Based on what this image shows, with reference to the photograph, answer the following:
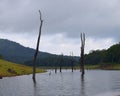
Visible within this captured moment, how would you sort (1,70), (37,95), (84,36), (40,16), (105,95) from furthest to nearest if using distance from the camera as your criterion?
(84,36) < (1,70) < (40,16) < (37,95) < (105,95)

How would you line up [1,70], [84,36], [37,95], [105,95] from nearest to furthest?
[105,95]
[37,95]
[1,70]
[84,36]

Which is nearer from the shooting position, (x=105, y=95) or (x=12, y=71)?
(x=105, y=95)

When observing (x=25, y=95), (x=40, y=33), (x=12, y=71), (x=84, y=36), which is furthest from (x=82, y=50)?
(x=25, y=95)

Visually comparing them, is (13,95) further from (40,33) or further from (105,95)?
(40,33)

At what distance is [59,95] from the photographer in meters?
47.5

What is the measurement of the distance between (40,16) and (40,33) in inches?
180

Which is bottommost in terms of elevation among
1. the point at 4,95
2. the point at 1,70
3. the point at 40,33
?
the point at 4,95

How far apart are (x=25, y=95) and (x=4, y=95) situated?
118 inches

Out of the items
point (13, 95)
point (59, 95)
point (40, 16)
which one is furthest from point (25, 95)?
point (40, 16)

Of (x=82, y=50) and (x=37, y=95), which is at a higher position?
(x=82, y=50)

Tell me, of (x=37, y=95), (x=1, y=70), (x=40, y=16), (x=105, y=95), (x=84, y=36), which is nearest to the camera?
(x=105, y=95)

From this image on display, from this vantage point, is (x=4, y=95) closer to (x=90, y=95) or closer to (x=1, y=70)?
(x=90, y=95)

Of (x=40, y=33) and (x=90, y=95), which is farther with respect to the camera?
(x=40, y=33)

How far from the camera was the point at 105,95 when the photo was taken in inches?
1796
